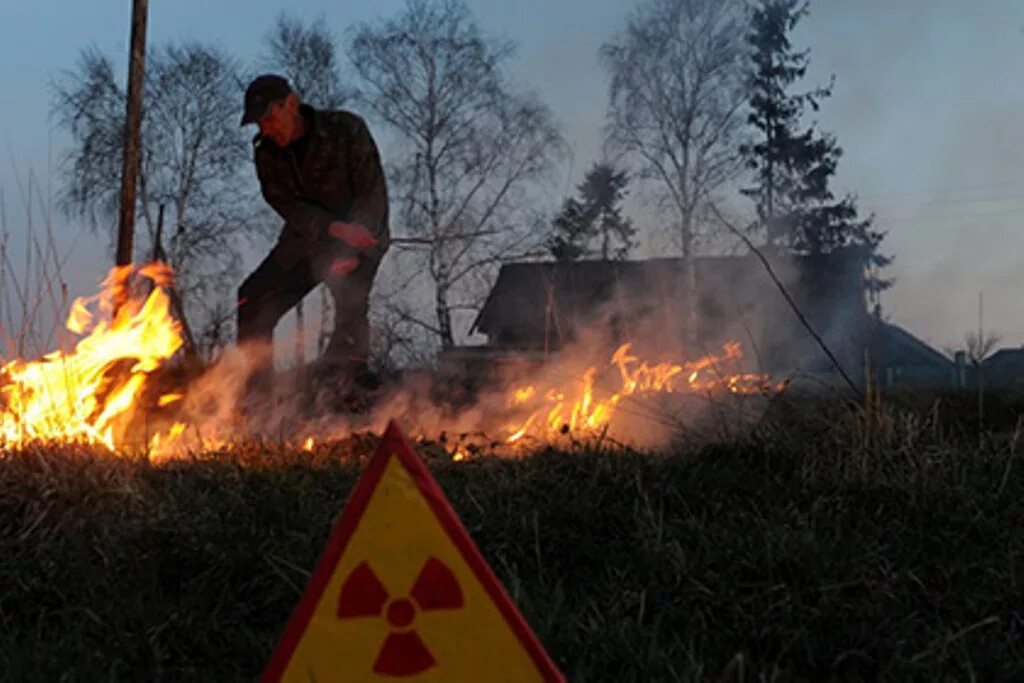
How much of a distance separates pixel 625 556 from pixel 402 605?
5.39 ft

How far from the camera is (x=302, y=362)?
768cm

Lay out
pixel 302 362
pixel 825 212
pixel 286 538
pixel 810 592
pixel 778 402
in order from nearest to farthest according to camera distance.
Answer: pixel 810 592, pixel 286 538, pixel 778 402, pixel 302 362, pixel 825 212

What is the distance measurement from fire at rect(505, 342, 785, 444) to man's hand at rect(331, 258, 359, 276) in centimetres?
141

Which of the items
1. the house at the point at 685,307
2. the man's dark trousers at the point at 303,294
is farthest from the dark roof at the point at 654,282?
the man's dark trousers at the point at 303,294

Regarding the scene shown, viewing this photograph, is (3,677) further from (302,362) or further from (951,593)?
(302,362)

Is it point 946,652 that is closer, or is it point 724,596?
point 946,652

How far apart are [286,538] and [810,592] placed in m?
1.77

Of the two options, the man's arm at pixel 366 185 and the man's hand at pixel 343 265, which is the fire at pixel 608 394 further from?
the man's arm at pixel 366 185

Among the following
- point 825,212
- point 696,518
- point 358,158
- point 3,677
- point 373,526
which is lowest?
point 3,677

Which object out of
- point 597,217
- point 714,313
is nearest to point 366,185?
point 714,313

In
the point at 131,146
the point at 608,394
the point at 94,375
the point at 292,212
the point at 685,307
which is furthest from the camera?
the point at 685,307

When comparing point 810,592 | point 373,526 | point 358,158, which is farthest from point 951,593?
point 358,158

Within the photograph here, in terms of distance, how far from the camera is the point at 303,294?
7195mm

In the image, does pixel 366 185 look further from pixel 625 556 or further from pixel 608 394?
pixel 625 556
